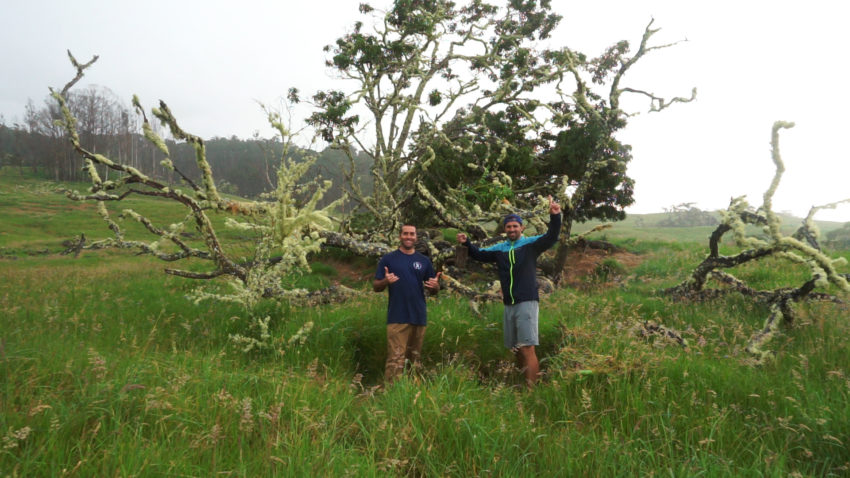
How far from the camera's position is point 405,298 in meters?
5.53

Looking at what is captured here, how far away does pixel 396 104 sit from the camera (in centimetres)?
1858

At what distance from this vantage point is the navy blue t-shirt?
5.48 m

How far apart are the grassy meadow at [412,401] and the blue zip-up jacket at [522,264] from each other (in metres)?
0.90

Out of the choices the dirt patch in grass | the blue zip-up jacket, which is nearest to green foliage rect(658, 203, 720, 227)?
the dirt patch in grass

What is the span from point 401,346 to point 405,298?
649 mm

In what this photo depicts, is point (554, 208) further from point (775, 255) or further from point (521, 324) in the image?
point (775, 255)

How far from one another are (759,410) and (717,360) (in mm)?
1229

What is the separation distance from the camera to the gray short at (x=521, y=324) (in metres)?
5.27

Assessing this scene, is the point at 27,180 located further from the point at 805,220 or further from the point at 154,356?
the point at 805,220

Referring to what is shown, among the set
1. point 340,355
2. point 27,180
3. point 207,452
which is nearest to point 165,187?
point 340,355

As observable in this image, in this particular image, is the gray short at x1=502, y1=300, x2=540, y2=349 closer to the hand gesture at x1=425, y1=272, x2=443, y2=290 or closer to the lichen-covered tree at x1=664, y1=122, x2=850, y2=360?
the hand gesture at x1=425, y1=272, x2=443, y2=290

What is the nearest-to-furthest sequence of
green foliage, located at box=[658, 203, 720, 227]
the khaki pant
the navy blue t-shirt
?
the khaki pant → the navy blue t-shirt → green foliage, located at box=[658, 203, 720, 227]

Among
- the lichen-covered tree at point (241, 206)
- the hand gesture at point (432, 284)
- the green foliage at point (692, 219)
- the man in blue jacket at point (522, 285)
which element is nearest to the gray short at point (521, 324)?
the man in blue jacket at point (522, 285)

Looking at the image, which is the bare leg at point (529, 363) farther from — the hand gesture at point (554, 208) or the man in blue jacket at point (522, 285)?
the hand gesture at point (554, 208)
